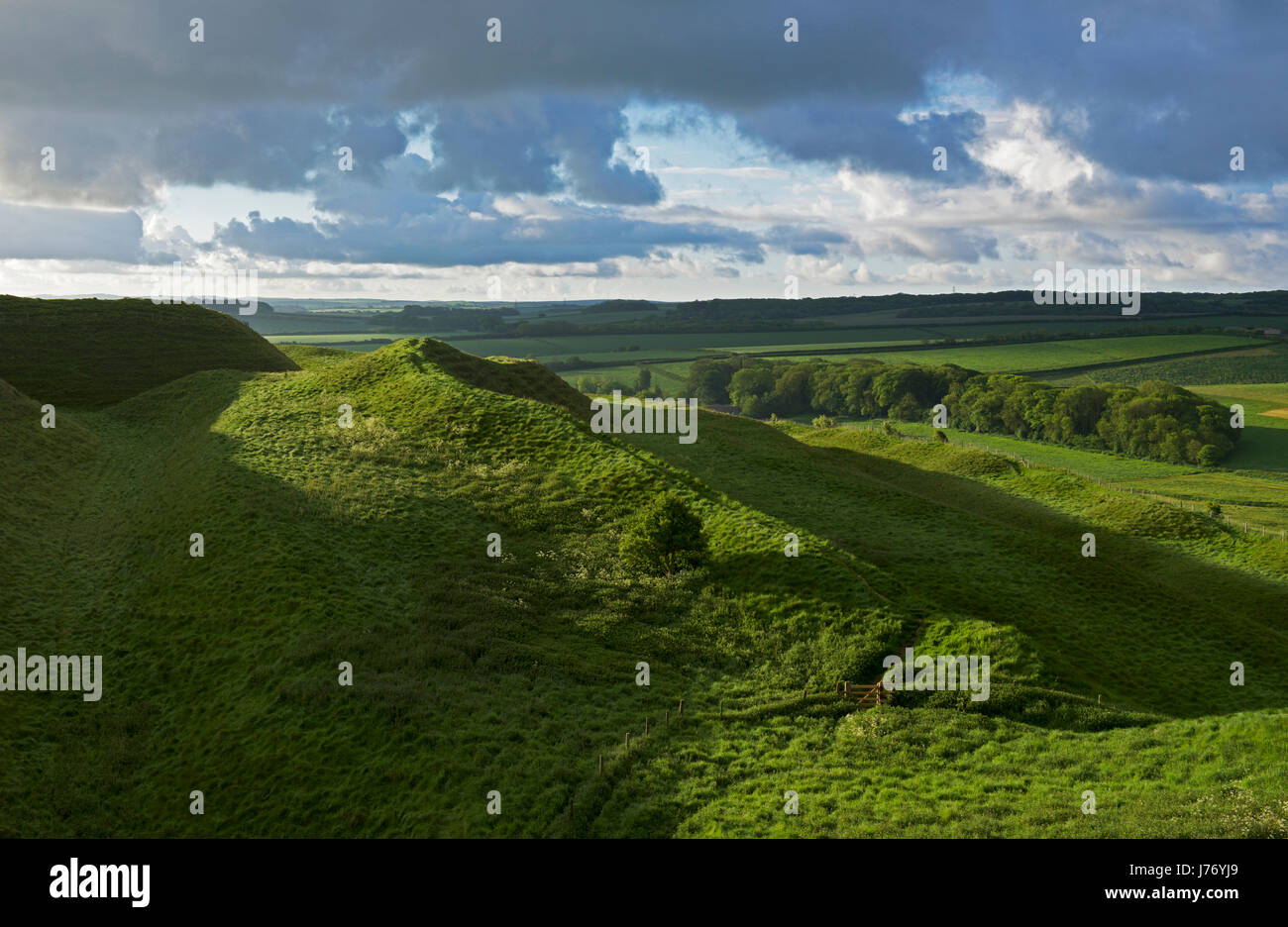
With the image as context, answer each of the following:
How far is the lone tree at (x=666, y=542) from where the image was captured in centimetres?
3481

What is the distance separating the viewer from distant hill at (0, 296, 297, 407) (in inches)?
2793

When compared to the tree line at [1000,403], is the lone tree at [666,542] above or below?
below

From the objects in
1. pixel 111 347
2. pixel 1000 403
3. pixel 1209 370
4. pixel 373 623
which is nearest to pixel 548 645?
pixel 373 623

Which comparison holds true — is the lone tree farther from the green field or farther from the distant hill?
the green field

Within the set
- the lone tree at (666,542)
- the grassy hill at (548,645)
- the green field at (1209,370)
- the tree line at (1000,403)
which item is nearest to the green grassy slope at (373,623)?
the grassy hill at (548,645)

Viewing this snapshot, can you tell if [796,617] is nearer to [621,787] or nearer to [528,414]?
[621,787]

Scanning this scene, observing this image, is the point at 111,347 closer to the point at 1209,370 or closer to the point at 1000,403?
the point at 1000,403

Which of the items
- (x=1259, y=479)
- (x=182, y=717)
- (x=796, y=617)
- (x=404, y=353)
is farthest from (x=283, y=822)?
(x=1259, y=479)

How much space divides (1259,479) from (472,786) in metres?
121

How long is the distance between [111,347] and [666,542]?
239 ft

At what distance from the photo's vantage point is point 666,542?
34.9 m

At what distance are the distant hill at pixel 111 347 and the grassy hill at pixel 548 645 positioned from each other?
1649 centimetres

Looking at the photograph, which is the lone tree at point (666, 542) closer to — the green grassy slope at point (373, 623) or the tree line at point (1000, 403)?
the green grassy slope at point (373, 623)

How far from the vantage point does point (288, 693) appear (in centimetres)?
2422
